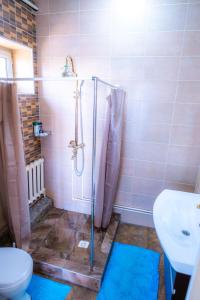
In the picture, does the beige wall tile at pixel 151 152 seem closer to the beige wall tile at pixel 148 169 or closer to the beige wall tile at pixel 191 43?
the beige wall tile at pixel 148 169

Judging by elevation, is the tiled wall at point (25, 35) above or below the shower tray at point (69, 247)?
above

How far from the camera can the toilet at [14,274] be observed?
4.41 ft

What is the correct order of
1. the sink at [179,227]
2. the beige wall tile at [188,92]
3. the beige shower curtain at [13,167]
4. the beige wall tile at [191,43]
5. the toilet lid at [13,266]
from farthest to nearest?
the beige wall tile at [188,92], the beige wall tile at [191,43], the beige shower curtain at [13,167], the toilet lid at [13,266], the sink at [179,227]

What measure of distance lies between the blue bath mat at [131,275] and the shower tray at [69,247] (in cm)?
11

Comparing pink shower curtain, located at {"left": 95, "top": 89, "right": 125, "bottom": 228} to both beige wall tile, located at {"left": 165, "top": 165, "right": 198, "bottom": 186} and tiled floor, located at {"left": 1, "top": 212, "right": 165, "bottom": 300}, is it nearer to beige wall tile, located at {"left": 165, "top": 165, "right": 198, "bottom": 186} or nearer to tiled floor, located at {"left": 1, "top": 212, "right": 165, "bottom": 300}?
tiled floor, located at {"left": 1, "top": 212, "right": 165, "bottom": 300}

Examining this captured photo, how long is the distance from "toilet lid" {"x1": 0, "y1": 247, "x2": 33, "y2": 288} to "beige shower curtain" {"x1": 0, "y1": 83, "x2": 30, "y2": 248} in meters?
0.25

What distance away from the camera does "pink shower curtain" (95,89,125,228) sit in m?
1.96

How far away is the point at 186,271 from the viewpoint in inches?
38.9

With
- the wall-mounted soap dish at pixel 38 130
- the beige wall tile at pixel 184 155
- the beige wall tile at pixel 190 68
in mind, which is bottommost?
the beige wall tile at pixel 184 155

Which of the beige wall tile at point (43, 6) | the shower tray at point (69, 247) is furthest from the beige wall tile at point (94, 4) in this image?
the shower tray at point (69, 247)

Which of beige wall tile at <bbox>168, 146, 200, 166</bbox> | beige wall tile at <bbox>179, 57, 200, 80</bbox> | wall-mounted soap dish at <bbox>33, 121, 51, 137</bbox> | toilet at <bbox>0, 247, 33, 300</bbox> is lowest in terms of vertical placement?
toilet at <bbox>0, 247, 33, 300</bbox>

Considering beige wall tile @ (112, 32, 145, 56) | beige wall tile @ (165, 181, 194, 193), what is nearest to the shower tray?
beige wall tile @ (165, 181, 194, 193)

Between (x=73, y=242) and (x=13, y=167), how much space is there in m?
1.08

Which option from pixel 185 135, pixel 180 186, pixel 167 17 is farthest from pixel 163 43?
pixel 180 186
